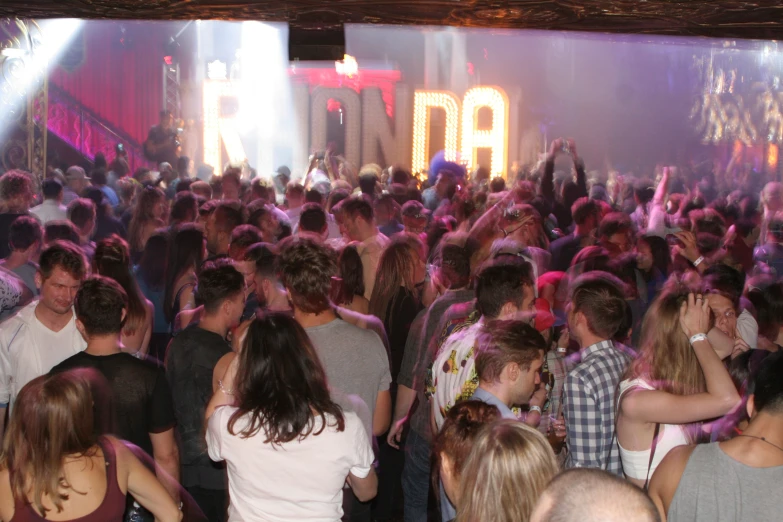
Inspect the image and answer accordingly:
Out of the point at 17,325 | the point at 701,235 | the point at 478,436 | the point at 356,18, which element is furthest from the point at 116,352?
the point at 701,235

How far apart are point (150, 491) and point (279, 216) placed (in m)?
4.52

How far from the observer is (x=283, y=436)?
2459 millimetres

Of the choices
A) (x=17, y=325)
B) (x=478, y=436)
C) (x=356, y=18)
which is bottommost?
(x=17, y=325)

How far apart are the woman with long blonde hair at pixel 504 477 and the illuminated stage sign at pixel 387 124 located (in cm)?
1556

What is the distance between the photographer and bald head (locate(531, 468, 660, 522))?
4.60ft

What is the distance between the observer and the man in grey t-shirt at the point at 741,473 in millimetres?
2139

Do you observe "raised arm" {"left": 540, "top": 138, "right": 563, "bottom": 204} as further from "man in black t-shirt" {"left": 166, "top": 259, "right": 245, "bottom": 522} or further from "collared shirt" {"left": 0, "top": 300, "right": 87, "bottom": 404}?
"collared shirt" {"left": 0, "top": 300, "right": 87, "bottom": 404}

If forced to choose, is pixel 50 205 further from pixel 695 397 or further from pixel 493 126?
pixel 493 126

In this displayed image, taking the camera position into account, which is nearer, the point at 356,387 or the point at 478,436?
the point at 478,436

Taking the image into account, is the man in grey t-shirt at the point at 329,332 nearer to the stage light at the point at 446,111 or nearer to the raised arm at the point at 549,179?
the raised arm at the point at 549,179

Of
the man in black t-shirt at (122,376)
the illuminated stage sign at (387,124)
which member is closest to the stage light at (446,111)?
the illuminated stage sign at (387,124)

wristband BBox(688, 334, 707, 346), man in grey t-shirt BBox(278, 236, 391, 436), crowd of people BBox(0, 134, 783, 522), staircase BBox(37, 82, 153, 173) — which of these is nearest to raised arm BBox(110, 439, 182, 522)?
crowd of people BBox(0, 134, 783, 522)

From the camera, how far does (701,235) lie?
19.4ft

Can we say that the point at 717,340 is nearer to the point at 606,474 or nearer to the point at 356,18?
the point at 606,474
